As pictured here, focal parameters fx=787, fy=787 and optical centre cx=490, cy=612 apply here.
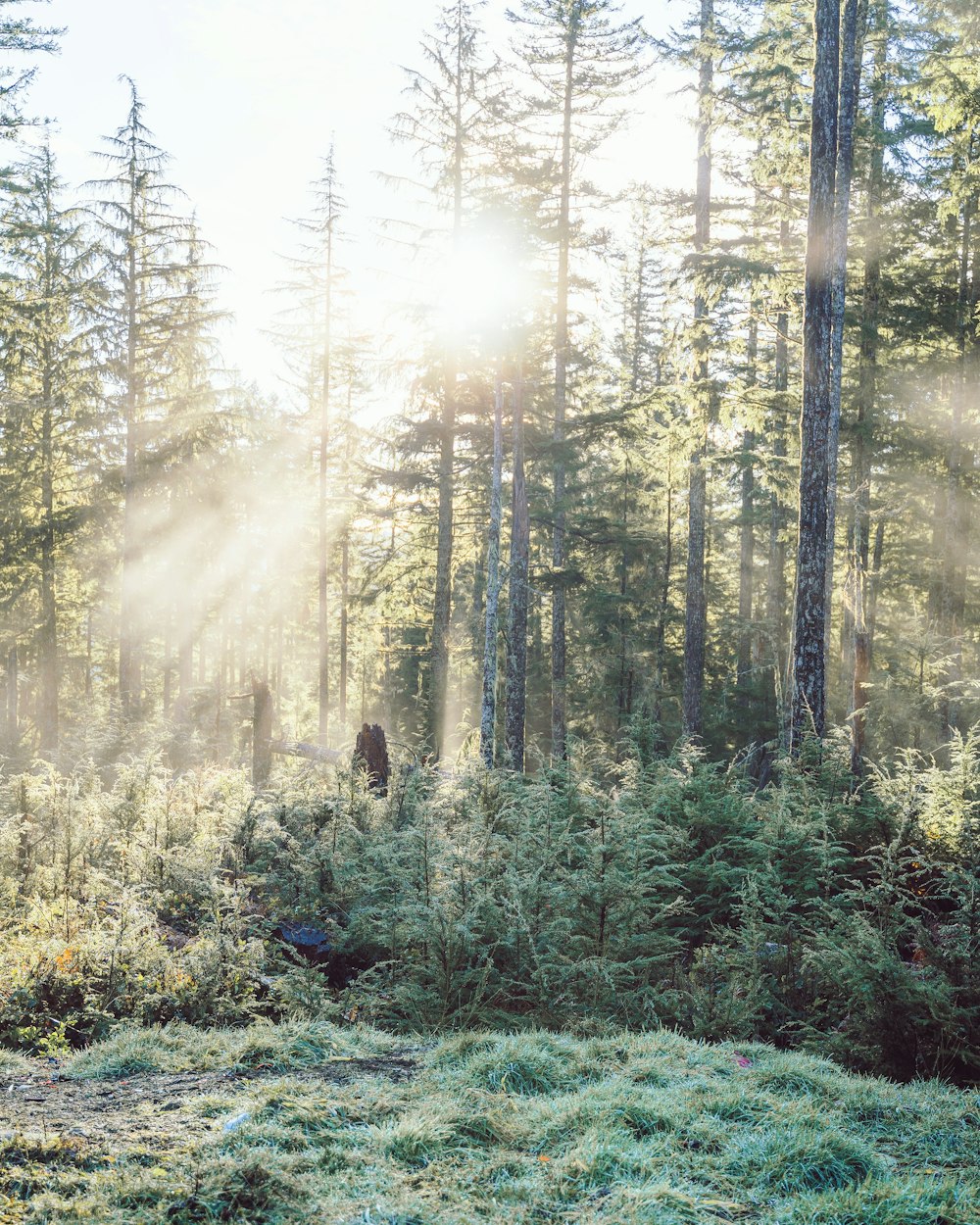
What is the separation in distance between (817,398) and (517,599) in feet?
27.3

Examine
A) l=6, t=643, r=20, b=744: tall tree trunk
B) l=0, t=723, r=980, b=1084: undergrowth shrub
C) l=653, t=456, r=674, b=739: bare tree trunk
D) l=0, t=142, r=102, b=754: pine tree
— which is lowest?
l=6, t=643, r=20, b=744: tall tree trunk

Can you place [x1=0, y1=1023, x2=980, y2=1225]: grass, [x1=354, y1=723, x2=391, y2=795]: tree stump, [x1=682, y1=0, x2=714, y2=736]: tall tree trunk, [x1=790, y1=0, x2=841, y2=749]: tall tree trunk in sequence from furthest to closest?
[x1=682, y1=0, x2=714, y2=736]: tall tree trunk, [x1=354, y1=723, x2=391, y2=795]: tree stump, [x1=790, y1=0, x2=841, y2=749]: tall tree trunk, [x1=0, y1=1023, x2=980, y2=1225]: grass

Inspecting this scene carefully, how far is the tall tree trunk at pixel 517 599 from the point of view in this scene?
18.0 metres

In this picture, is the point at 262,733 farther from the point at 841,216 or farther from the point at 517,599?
the point at 841,216

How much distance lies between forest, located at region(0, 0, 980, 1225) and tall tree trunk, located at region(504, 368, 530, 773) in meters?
0.10

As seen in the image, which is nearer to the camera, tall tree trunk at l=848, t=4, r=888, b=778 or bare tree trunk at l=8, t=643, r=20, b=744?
tall tree trunk at l=848, t=4, r=888, b=778

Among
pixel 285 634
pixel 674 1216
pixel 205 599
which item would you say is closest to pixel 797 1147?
pixel 674 1216

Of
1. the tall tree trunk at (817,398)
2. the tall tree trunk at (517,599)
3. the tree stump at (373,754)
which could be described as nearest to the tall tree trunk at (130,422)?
the tall tree trunk at (517,599)

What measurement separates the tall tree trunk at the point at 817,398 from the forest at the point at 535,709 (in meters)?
0.06

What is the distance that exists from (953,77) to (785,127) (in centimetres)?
261

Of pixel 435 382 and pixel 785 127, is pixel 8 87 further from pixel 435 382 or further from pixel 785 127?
pixel 785 127

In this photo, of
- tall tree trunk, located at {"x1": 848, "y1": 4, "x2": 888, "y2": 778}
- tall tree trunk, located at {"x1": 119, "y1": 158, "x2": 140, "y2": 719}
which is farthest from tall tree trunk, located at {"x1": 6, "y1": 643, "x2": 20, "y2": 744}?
tall tree trunk, located at {"x1": 848, "y1": 4, "x2": 888, "y2": 778}

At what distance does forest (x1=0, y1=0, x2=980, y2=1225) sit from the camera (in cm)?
372

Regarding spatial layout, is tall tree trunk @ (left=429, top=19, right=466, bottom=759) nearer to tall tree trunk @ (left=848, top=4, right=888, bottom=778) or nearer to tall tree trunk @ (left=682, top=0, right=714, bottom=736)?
tall tree trunk @ (left=682, top=0, right=714, bottom=736)
